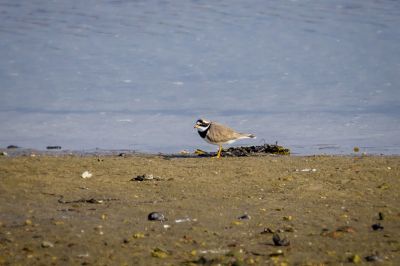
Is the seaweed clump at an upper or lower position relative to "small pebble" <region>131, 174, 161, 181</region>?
upper

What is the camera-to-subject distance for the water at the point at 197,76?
1226 centimetres

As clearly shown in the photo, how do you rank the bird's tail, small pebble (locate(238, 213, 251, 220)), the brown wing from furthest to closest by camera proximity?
the bird's tail, the brown wing, small pebble (locate(238, 213, 251, 220))

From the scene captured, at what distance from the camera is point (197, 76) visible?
15.9m

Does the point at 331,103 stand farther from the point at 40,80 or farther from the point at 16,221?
the point at 16,221

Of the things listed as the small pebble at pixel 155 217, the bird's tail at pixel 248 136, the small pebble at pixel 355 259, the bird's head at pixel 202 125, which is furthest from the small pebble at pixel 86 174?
the bird's tail at pixel 248 136

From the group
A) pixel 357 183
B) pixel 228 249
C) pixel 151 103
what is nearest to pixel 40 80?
pixel 151 103

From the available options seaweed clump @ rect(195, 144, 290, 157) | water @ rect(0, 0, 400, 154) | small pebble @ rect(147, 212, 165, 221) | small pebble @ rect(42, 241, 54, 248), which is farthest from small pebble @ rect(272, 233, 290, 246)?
water @ rect(0, 0, 400, 154)

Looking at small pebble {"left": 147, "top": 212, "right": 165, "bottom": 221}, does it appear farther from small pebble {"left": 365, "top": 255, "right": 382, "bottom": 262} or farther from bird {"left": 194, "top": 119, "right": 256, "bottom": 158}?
bird {"left": 194, "top": 119, "right": 256, "bottom": 158}

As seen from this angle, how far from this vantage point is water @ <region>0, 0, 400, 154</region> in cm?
1226

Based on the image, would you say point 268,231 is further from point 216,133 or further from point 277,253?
point 216,133

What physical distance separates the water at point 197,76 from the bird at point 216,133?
0.50 m

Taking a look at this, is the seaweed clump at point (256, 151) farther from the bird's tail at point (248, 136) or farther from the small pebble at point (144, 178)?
the small pebble at point (144, 178)

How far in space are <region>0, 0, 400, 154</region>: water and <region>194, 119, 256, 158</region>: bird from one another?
0.50 metres

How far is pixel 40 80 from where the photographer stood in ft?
50.8
